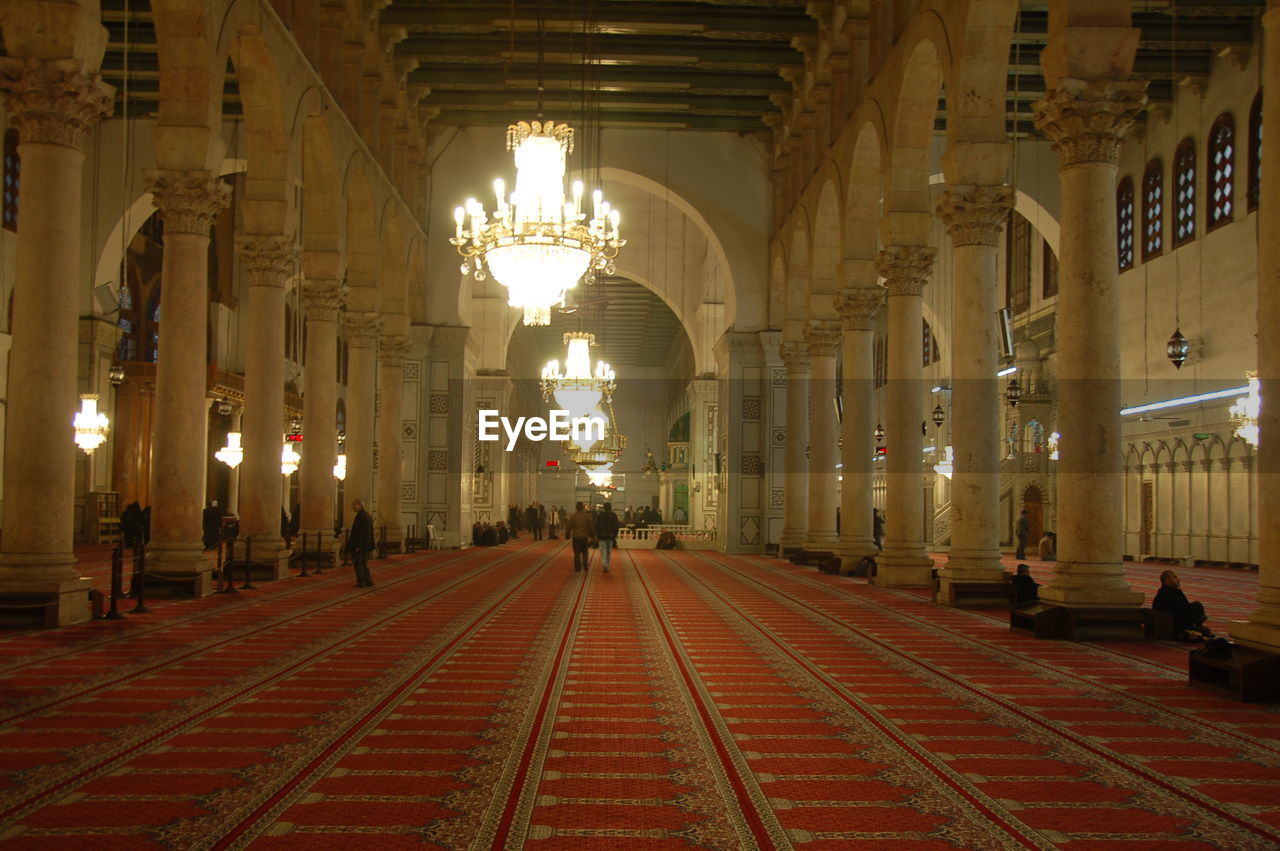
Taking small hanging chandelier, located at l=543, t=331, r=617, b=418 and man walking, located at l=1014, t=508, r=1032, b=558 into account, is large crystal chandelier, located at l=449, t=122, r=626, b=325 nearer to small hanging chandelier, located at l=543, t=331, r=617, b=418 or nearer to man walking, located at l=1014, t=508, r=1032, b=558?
small hanging chandelier, located at l=543, t=331, r=617, b=418

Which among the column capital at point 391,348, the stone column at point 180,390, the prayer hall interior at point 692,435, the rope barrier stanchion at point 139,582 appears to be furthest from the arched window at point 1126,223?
the rope barrier stanchion at point 139,582

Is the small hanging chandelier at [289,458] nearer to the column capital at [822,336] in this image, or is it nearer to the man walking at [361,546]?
the man walking at [361,546]

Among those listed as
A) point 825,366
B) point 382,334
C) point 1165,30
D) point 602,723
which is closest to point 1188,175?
point 1165,30

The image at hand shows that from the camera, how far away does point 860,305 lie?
635 inches

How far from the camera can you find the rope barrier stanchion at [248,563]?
12320 mm

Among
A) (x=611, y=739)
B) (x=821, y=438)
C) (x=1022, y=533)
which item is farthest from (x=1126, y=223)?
(x=611, y=739)

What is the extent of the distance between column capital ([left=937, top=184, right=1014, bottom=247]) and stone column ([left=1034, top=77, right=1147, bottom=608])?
2.33 m

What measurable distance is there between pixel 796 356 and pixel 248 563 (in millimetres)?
10952

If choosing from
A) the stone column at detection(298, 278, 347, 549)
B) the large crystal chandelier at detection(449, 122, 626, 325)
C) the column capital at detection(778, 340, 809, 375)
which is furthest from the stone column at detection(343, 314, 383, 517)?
the column capital at detection(778, 340, 809, 375)

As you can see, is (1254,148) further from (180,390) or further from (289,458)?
(289,458)

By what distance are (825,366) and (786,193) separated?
4.42 metres

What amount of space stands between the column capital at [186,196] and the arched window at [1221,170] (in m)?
14.1

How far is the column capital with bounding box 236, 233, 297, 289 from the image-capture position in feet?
43.3

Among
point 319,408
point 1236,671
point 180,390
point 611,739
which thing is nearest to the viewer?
point 611,739
